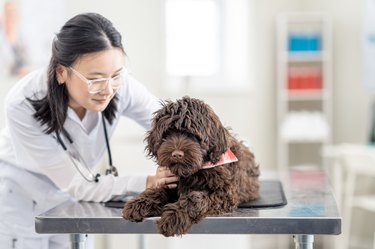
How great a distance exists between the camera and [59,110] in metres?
1.79

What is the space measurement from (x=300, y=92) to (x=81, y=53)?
10.9 ft

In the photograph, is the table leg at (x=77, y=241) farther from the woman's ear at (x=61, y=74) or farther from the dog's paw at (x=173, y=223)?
the woman's ear at (x=61, y=74)

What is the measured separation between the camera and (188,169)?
1494mm

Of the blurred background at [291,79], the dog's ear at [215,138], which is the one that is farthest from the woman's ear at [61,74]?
the blurred background at [291,79]

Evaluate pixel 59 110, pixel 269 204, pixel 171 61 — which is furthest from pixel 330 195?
pixel 171 61

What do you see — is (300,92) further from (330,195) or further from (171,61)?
(330,195)

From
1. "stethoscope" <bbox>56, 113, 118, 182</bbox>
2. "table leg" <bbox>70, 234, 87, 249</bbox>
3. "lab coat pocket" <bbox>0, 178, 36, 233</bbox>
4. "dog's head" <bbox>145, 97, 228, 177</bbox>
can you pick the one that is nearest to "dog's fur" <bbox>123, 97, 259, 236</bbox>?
"dog's head" <bbox>145, 97, 228, 177</bbox>

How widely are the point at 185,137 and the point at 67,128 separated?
0.52 metres

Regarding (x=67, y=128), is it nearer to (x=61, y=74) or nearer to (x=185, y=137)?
(x=61, y=74)

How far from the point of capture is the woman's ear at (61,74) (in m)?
1.75

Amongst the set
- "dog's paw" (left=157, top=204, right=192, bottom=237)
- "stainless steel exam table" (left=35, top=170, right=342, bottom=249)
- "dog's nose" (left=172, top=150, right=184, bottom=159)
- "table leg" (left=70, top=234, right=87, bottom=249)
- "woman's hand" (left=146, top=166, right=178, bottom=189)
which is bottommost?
"table leg" (left=70, top=234, right=87, bottom=249)

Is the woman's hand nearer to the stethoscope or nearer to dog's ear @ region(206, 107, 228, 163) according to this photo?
dog's ear @ region(206, 107, 228, 163)

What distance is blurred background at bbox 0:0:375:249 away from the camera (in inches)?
170

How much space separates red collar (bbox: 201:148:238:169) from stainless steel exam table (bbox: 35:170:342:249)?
5.2 inches
